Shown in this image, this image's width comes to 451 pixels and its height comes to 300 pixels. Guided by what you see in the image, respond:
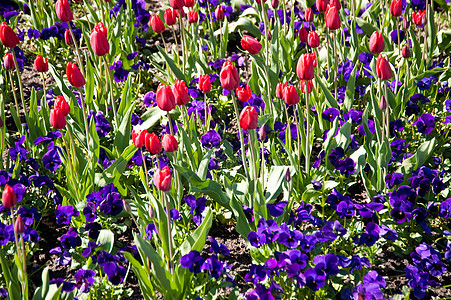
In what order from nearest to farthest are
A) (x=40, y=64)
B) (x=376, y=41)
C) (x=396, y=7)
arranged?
1. (x=376, y=41)
2. (x=40, y=64)
3. (x=396, y=7)

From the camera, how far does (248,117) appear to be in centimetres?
222

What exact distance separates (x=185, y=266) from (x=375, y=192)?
123 centimetres

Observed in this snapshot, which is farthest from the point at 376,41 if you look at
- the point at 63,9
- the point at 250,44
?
Result: the point at 63,9

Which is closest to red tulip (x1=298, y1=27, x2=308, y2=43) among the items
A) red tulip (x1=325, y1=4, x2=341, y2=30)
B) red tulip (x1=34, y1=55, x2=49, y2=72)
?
red tulip (x1=325, y1=4, x2=341, y2=30)

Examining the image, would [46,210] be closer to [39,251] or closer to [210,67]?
[39,251]

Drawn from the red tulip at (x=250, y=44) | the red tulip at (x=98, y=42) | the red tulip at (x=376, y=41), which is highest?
the red tulip at (x=98, y=42)

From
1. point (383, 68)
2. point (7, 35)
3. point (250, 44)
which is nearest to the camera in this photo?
point (383, 68)

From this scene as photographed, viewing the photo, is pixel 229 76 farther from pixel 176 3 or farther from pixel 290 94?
pixel 176 3

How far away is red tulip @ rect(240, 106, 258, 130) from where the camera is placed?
2.22 m

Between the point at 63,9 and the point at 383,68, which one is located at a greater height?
the point at 63,9

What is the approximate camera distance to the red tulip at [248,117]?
2221mm

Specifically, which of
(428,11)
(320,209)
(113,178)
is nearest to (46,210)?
(113,178)

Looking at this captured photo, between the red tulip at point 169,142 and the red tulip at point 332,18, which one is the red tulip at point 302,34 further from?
the red tulip at point 169,142

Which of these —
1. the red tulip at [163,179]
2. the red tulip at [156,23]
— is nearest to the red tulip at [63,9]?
the red tulip at [156,23]
